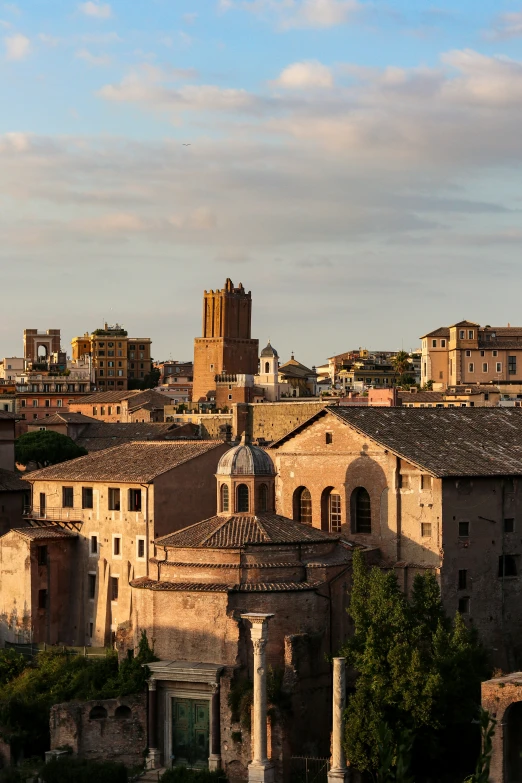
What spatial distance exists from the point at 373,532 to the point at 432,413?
5874 millimetres

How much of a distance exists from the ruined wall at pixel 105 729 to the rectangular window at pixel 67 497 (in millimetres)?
14903

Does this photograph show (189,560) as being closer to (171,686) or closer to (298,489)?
(171,686)

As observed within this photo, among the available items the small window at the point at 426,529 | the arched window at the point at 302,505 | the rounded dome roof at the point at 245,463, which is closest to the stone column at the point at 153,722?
the rounded dome roof at the point at 245,463

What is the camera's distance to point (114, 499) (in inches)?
2274

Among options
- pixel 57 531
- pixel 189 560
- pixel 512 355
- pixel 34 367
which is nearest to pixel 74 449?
pixel 57 531

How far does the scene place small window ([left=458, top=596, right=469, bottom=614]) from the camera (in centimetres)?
4972

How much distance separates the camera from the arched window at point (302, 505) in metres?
54.0

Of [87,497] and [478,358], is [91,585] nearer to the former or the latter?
[87,497]

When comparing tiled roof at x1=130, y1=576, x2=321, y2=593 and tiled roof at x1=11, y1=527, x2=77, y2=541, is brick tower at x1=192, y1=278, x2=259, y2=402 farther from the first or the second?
tiled roof at x1=130, y1=576, x2=321, y2=593

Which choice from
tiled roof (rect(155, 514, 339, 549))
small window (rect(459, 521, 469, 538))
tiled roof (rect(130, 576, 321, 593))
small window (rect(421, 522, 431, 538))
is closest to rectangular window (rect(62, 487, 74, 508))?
tiled roof (rect(155, 514, 339, 549))

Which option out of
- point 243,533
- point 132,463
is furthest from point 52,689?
point 132,463

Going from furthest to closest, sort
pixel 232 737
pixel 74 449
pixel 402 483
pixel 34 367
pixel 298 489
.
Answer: pixel 34 367 < pixel 74 449 < pixel 298 489 < pixel 402 483 < pixel 232 737

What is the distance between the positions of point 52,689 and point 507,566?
15238mm

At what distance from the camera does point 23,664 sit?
51.2 metres
